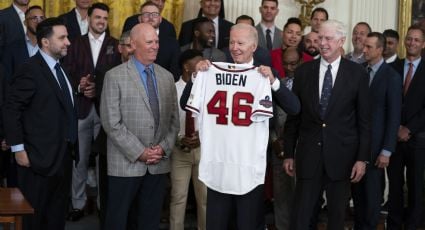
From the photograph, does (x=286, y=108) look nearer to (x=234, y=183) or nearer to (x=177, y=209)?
(x=234, y=183)

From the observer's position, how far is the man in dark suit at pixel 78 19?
749 cm

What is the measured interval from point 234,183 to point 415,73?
104 inches

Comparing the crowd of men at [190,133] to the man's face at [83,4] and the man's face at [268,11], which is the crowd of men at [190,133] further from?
the man's face at [268,11]

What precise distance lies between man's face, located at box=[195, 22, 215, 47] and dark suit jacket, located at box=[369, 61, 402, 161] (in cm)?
149

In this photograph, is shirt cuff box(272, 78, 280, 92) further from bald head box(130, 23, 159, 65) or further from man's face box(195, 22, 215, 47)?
man's face box(195, 22, 215, 47)

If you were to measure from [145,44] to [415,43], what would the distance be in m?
2.81

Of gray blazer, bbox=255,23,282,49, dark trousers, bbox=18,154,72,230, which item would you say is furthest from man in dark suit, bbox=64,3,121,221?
gray blazer, bbox=255,23,282,49

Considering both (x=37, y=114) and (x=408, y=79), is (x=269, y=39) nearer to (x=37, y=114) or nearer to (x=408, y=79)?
(x=408, y=79)

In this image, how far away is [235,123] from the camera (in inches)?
204

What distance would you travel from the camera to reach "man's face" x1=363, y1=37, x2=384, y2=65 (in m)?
6.68

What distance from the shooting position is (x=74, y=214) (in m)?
6.92

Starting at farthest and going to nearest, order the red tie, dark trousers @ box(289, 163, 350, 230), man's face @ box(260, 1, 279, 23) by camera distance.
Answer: man's face @ box(260, 1, 279, 23) → the red tie → dark trousers @ box(289, 163, 350, 230)

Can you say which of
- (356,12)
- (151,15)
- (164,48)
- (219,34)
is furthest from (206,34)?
(356,12)

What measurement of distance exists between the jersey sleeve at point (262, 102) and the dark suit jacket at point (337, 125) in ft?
2.16
